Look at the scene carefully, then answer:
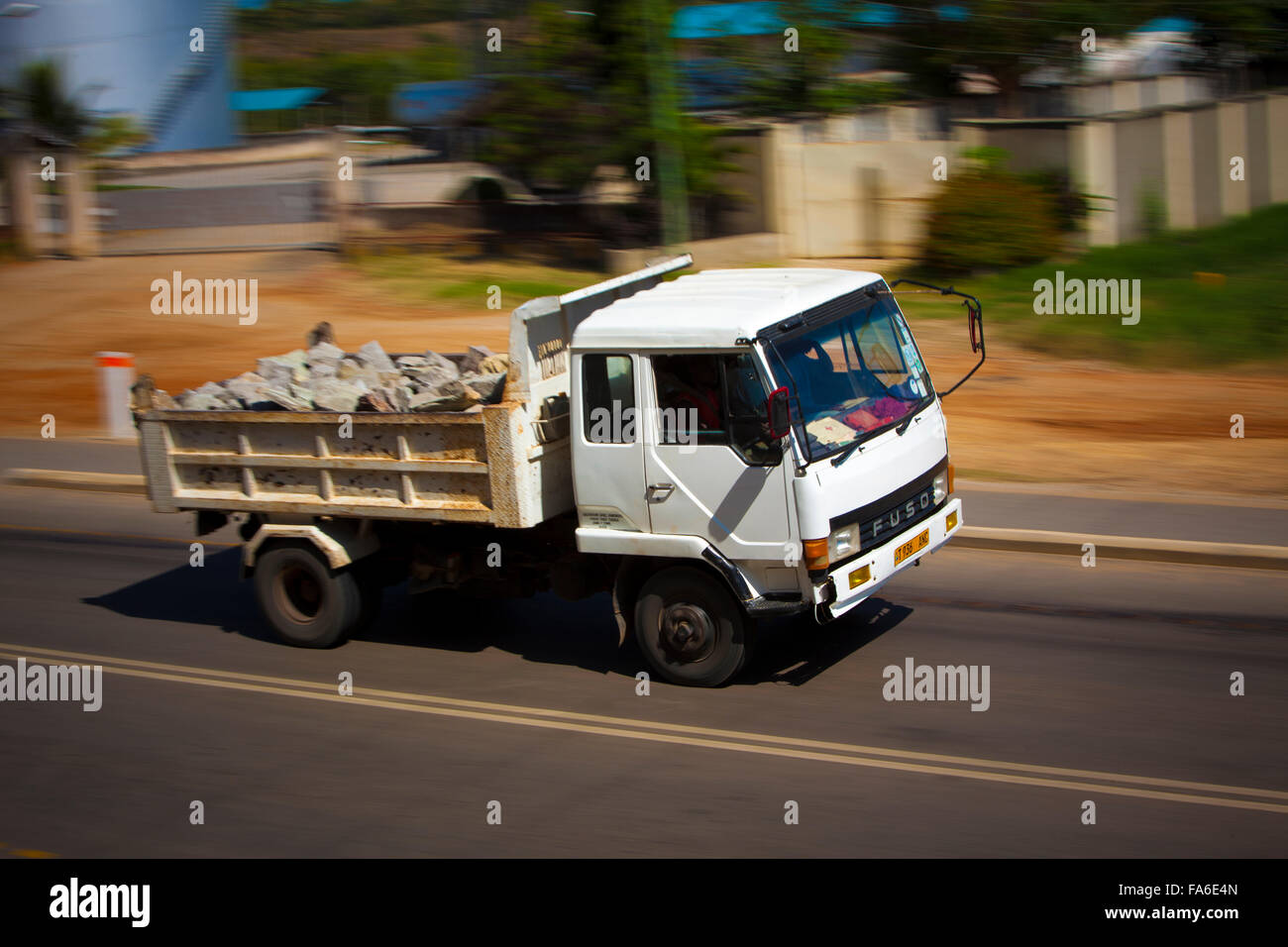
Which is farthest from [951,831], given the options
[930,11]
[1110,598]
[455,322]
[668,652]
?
[930,11]

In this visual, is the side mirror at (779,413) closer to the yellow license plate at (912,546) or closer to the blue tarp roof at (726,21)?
the yellow license plate at (912,546)

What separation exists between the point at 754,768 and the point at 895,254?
925 inches

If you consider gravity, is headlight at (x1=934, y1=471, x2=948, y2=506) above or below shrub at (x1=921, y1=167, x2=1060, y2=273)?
below

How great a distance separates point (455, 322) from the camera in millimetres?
21750

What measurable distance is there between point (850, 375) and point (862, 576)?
1221mm

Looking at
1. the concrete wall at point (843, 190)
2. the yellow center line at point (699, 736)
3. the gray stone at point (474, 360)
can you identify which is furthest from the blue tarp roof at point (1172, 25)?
the yellow center line at point (699, 736)

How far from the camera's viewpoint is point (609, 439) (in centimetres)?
721

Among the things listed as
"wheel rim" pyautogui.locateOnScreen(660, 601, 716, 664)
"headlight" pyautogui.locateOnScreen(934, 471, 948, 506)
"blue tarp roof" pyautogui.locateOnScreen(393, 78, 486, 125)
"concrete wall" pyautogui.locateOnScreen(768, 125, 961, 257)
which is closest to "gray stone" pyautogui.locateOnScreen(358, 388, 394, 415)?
"wheel rim" pyautogui.locateOnScreen(660, 601, 716, 664)

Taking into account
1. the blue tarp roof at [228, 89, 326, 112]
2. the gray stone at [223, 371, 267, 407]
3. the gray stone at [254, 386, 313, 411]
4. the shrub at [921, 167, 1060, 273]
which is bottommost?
Answer: the gray stone at [254, 386, 313, 411]

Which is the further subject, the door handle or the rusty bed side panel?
the rusty bed side panel

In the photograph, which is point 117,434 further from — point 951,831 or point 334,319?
point 951,831

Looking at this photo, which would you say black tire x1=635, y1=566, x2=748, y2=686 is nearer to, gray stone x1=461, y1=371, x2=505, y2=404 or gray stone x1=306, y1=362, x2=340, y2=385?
gray stone x1=461, y1=371, x2=505, y2=404

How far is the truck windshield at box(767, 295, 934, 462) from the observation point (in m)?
6.85

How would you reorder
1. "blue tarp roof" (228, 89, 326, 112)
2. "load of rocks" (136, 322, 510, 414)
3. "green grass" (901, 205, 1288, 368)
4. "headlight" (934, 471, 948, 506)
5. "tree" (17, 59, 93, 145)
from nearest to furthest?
1. "headlight" (934, 471, 948, 506)
2. "load of rocks" (136, 322, 510, 414)
3. "green grass" (901, 205, 1288, 368)
4. "tree" (17, 59, 93, 145)
5. "blue tarp roof" (228, 89, 326, 112)
